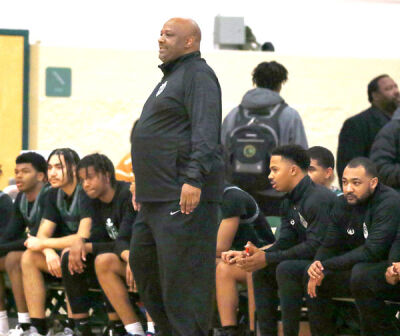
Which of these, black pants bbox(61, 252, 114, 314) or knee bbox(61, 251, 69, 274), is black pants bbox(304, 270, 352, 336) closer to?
black pants bbox(61, 252, 114, 314)

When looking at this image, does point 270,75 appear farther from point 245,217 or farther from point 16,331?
point 16,331

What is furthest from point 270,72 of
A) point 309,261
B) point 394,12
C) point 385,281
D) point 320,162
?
point 394,12

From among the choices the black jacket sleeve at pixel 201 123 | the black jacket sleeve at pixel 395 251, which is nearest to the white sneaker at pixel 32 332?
the black jacket sleeve at pixel 395 251

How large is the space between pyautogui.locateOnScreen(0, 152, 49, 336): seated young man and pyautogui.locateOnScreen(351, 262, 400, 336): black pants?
240 centimetres

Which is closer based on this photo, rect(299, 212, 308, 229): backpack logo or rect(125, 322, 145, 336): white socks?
rect(299, 212, 308, 229): backpack logo

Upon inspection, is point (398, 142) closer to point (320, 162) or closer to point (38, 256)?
point (320, 162)

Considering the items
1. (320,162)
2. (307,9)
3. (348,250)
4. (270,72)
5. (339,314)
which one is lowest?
(339,314)

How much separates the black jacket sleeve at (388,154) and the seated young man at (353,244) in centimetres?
58

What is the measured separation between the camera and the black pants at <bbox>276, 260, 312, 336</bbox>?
529cm

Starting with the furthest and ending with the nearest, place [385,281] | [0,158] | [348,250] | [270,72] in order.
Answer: [0,158] < [270,72] < [348,250] < [385,281]

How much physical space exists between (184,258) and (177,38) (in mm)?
919

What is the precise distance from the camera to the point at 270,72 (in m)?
6.92

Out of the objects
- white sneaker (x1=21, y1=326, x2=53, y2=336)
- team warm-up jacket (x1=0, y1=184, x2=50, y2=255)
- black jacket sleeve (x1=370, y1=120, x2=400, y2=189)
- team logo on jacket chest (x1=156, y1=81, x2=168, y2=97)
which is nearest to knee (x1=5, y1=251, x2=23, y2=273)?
team warm-up jacket (x1=0, y1=184, x2=50, y2=255)

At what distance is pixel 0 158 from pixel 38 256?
2.92 metres
